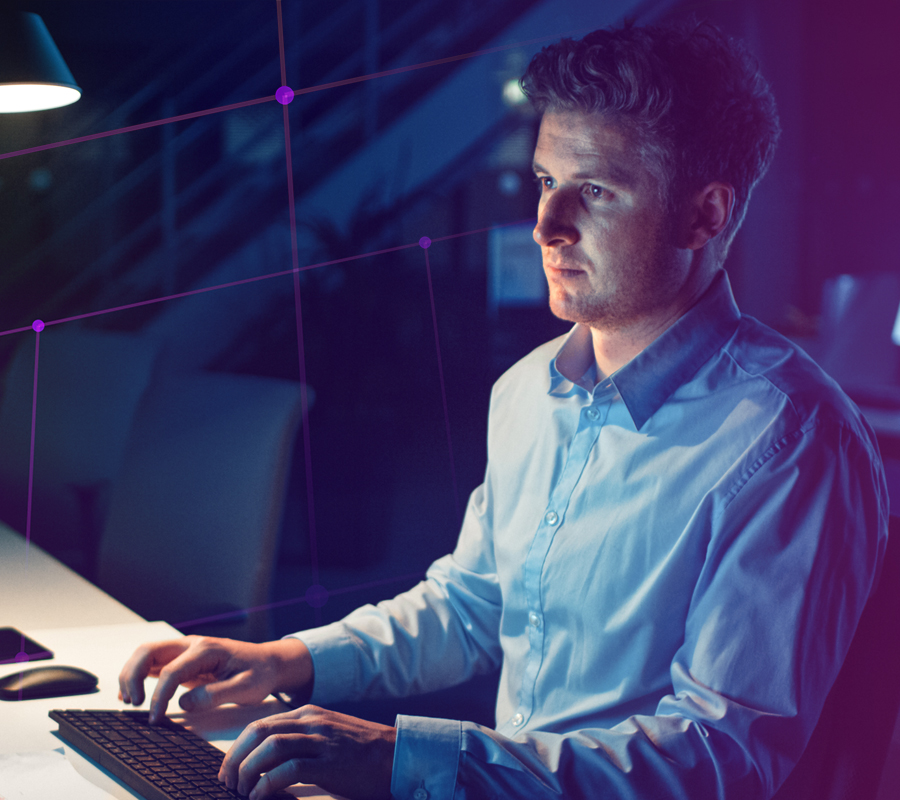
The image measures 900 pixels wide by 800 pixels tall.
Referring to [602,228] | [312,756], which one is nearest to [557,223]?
[602,228]

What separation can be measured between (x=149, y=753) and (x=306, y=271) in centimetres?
175

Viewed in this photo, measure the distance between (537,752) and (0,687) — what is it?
0.62m

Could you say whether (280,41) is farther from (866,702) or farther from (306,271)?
(866,702)

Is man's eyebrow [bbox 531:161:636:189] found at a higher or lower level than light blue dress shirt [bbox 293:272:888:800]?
higher

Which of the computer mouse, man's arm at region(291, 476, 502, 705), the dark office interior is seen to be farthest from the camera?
the dark office interior

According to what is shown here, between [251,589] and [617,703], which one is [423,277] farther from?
[617,703]

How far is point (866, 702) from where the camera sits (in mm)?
869

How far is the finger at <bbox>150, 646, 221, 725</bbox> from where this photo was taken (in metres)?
0.95

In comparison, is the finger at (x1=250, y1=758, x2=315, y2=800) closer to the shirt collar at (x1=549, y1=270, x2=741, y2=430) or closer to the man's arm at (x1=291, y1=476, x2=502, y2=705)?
the man's arm at (x1=291, y1=476, x2=502, y2=705)

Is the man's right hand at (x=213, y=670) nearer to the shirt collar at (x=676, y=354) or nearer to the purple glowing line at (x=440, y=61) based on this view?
the shirt collar at (x=676, y=354)

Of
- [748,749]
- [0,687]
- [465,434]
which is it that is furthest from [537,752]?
[465,434]

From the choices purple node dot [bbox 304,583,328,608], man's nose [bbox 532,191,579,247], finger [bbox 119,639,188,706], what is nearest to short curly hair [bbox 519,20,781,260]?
man's nose [bbox 532,191,579,247]

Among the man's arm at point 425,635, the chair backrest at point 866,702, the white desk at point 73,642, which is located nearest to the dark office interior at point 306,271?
the white desk at point 73,642

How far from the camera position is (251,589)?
1497mm
